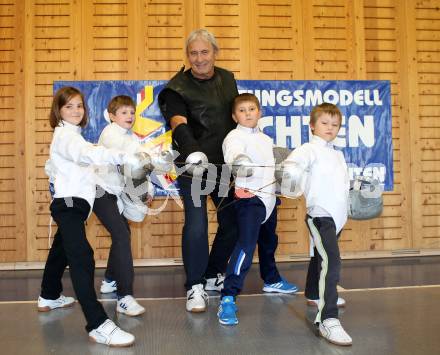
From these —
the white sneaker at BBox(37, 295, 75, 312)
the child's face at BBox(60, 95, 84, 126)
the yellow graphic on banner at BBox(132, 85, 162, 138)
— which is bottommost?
the white sneaker at BBox(37, 295, 75, 312)

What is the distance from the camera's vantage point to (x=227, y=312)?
251cm

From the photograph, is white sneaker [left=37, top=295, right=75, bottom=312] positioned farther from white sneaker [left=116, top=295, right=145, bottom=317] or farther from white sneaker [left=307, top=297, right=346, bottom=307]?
white sneaker [left=307, top=297, right=346, bottom=307]

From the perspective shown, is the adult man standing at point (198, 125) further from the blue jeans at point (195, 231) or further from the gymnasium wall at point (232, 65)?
the gymnasium wall at point (232, 65)

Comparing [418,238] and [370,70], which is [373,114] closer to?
[370,70]

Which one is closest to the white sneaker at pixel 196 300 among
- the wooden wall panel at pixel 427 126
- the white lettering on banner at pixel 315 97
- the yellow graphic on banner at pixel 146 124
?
the yellow graphic on banner at pixel 146 124

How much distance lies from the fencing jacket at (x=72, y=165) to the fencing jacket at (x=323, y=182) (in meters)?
0.90

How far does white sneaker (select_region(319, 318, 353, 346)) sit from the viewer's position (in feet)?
7.20

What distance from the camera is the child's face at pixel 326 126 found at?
249cm

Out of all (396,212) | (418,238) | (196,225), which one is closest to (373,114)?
(396,212)

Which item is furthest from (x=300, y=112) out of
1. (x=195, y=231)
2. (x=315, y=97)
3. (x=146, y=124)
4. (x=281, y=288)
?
(x=195, y=231)

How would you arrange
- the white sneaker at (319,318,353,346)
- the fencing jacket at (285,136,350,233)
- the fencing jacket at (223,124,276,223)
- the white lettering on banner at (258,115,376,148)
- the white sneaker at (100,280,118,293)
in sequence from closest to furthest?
the white sneaker at (319,318,353,346) → the fencing jacket at (285,136,350,233) → the fencing jacket at (223,124,276,223) → the white sneaker at (100,280,118,293) → the white lettering on banner at (258,115,376,148)

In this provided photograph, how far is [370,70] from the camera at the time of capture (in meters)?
4.48

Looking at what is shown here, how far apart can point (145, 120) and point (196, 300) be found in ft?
6.31

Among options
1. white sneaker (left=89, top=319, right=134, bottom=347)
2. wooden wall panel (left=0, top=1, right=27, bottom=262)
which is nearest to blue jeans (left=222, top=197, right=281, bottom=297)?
white sneaker (left=89, top=319, right=134, bottom=347)
